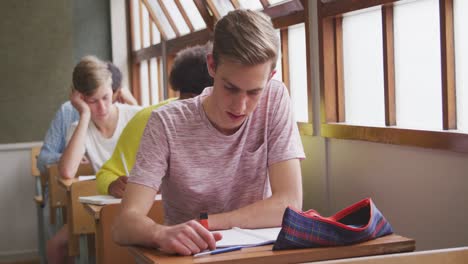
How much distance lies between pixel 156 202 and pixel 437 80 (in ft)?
3.72

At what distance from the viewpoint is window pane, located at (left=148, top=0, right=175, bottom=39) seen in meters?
6.10

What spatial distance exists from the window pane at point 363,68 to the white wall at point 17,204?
4.23 meters

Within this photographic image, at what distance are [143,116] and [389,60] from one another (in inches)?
41.4

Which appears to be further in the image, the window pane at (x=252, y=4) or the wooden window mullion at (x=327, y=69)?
the window pane at (x=252, y=4)

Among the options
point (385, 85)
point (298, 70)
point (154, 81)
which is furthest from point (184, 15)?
point (385, 85)

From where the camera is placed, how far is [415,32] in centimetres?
271

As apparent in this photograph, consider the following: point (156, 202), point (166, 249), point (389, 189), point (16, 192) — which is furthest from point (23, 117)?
point (166, 249)

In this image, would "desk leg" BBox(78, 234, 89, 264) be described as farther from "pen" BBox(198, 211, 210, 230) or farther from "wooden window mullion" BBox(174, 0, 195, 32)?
"wooden window mullion" BBox(174, 0, 195, 32)

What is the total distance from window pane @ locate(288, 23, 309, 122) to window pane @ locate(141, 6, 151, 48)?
3165 mm

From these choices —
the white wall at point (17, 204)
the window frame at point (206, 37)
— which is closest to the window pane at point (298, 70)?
the window frame at point (206, 37)

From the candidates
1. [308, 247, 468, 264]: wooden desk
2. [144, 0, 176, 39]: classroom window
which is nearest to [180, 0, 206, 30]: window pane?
[144, 0, 176, 39]: classroom window

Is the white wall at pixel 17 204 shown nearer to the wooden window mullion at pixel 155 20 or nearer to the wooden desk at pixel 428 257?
the wooden window mullion at pixel 155 20

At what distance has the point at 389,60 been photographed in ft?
9.41

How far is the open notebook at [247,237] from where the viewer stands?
1788 millimetres
